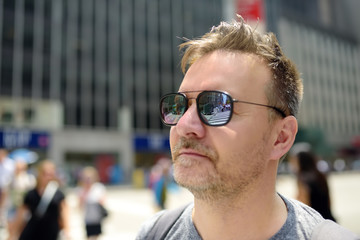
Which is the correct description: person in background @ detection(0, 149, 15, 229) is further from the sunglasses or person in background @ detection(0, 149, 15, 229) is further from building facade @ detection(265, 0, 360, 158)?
building facade @ detection(265, 0, 360, 158)

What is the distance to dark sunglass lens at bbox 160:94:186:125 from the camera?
1.42m

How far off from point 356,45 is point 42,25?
208 feet

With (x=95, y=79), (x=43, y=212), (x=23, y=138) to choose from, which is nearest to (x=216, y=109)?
(x=43, y=212)

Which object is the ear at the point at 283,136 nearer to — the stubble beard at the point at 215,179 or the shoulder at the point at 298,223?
the stubble beard at the point at 215,179

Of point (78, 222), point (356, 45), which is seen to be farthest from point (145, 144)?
point (356, 45)

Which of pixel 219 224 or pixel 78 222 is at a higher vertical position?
pixel 219 224

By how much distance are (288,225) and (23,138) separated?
1234 inches

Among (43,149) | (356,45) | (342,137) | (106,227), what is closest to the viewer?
(106,227)

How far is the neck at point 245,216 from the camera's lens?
126 cm

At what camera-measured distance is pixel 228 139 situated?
1232 mm

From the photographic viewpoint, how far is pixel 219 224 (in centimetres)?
128

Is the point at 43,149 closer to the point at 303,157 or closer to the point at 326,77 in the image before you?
the point at 303,157

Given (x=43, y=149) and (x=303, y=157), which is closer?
(x=303, y=157)

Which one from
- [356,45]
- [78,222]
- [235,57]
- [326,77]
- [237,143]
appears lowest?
[78,222]
